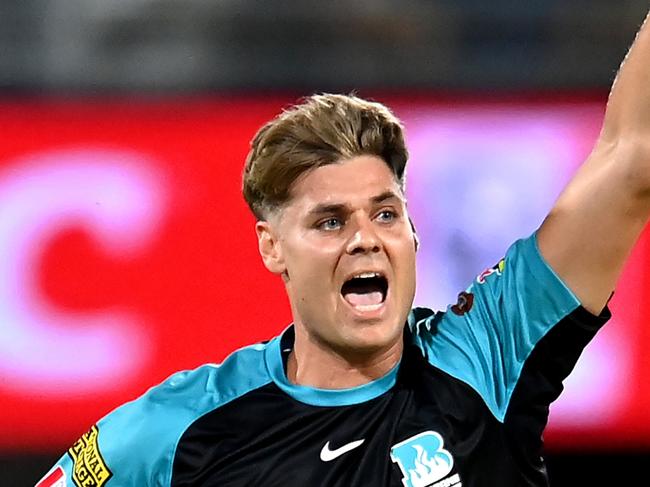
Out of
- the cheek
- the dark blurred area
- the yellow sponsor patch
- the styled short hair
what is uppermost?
the dark blurred area

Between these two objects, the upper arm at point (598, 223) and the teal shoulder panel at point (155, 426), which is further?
the teal shoulder panel at point (155, 426)

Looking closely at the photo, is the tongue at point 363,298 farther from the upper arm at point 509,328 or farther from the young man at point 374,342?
the upper arm at point 509,328

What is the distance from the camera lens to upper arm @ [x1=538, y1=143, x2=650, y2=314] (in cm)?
166

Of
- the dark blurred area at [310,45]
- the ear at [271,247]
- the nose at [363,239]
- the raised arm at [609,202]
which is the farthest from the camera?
the dark blurred area at [310,45]

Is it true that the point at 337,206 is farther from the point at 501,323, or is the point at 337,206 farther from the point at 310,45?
the point at 310,45

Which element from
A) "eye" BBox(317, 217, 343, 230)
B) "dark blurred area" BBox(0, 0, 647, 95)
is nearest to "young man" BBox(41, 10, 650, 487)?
"eye" BBox(317, 217, 343, 230)

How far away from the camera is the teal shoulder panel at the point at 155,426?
182 centimetres

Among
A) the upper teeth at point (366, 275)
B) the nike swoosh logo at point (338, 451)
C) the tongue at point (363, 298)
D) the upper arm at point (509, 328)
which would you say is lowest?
the nike swoosh logo at point (338, 451)

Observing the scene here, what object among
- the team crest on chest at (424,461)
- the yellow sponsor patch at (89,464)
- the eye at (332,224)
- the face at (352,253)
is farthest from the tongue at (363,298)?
the yellow sponsor patch at (89,464)

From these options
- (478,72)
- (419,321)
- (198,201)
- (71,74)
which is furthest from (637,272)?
(71,74)

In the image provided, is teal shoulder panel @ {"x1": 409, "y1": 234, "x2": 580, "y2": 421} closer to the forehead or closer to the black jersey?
the black jersey

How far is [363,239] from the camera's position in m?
1.77

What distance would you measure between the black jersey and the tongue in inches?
3.7

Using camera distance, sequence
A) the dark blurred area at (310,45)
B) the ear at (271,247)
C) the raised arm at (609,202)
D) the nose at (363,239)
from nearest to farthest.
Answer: the raised arm at (609,202)
the nose at (363,239)
the ear at (271,247)
the dark blurred area at (310,45)
